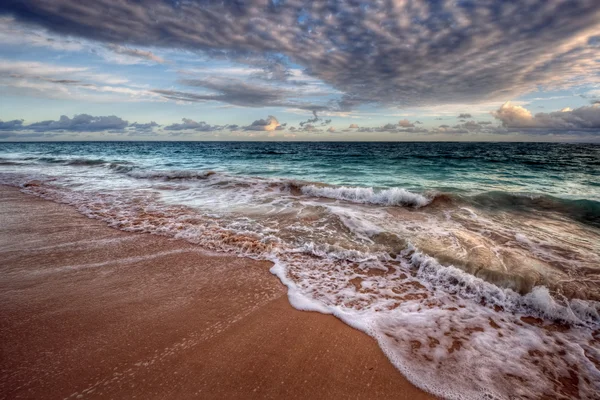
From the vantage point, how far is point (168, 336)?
272cm

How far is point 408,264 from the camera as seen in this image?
4.68 m

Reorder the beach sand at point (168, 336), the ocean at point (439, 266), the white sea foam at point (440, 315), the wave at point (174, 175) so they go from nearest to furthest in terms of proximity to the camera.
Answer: the beach sand at point (168, 336)
the white sea foam at point (440, 315)
the ocean at point (439, 266)
the wave at point (174, 175)

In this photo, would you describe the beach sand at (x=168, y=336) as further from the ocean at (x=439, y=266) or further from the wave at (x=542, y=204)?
the wave at (x=542, y=204)

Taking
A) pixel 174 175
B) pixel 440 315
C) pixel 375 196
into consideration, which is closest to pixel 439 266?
pixel 440 315

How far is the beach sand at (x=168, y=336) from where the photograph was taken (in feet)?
7.25

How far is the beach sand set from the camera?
2.21 m

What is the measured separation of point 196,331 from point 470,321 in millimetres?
3212

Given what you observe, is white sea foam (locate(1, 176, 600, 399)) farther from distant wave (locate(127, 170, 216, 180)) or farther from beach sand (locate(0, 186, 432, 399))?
distant wave (locate(127, 170, 216, 180))

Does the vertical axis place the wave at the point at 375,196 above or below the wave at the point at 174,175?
above

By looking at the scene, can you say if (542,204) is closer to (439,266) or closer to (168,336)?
(439,266)

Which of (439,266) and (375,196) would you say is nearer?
(439,266)

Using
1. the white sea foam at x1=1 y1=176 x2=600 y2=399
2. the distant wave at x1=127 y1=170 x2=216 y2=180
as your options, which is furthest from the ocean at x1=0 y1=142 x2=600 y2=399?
the distant wave at x1=127 y1=170 x2=216 y2=180

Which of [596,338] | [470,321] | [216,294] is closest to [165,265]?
[216,294]

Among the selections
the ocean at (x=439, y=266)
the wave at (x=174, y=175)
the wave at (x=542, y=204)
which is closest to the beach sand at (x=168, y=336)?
the ocean at (x=439, y=266)
